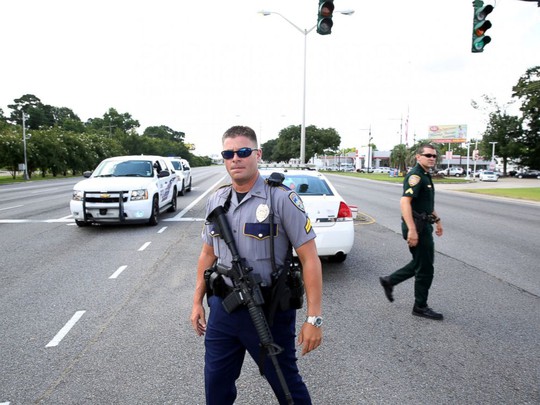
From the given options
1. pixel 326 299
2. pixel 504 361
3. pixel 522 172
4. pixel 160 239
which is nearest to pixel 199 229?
pixel 160 239

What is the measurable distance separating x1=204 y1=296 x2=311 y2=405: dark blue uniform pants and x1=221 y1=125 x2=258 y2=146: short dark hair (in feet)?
2.94

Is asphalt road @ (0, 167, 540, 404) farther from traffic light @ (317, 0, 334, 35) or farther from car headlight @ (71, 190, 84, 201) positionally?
traffic light @ (317, 0, 334, 35)

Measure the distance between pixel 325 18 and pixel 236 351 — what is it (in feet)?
27.3

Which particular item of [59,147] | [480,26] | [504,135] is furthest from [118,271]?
[504,135]

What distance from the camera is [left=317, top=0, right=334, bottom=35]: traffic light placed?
348 inches

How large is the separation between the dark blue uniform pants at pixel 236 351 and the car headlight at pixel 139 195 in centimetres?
823

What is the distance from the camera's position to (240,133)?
2295 millimetres

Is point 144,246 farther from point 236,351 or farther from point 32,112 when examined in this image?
point 32,112

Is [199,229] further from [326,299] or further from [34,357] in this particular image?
[34,357]

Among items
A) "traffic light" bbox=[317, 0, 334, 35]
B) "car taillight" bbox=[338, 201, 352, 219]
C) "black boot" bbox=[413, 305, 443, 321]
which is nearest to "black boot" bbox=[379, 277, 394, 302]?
"black boot" bbox=[413, 305, 443, 321]

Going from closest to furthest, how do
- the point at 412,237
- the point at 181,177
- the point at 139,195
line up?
1. the point at 412,237
2. the point at 139,195
3. the point at 181,177

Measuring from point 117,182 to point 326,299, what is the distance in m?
6.90

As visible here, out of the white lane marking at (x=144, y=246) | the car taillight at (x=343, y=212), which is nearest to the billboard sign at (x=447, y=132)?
the white lane marking at (x=144, y=246)

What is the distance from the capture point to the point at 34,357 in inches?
138
